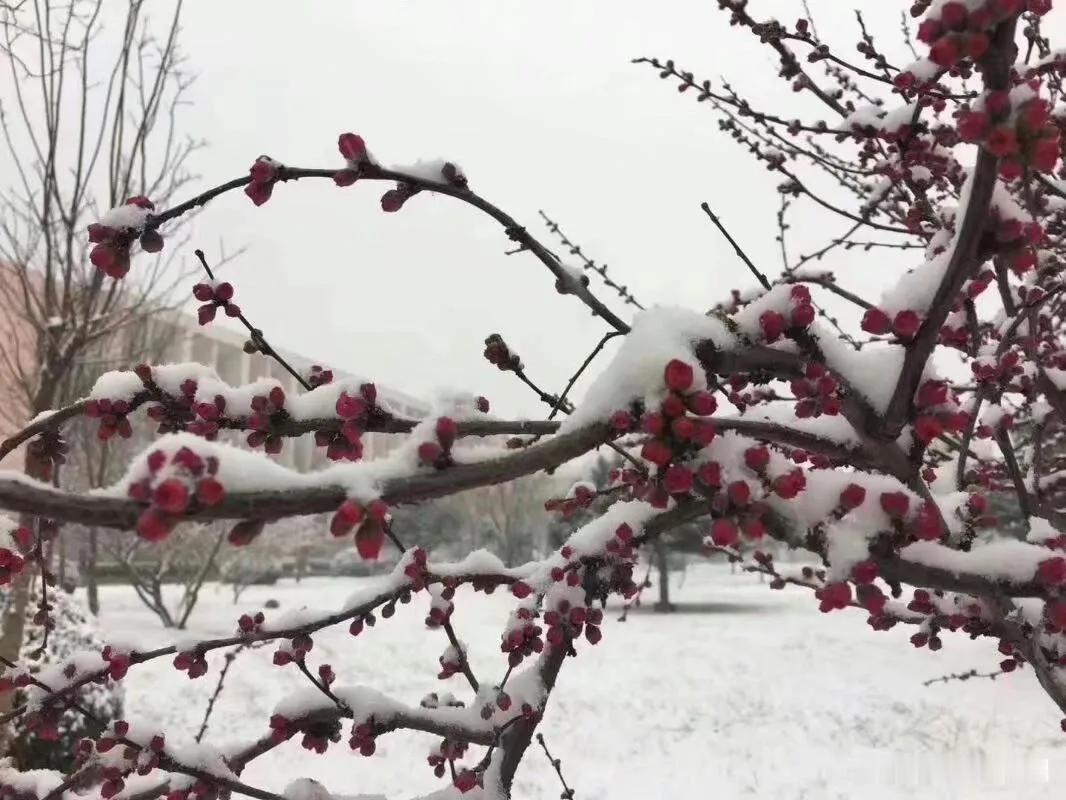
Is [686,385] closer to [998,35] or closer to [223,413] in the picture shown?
[998,35]

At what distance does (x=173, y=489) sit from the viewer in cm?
66

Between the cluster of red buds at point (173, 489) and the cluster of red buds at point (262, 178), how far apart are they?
78cm

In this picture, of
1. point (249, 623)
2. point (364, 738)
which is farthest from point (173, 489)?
point (249, 623)

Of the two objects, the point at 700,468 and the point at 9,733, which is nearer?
the point at 700,468

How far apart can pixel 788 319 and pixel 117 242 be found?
3.58 ft

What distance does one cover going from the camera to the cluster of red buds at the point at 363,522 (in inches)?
29.5

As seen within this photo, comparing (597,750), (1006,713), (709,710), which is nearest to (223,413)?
(597,750)

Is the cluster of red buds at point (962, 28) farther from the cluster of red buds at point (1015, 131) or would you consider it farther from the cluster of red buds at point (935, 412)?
the cluster of red buds at point (935, 412)

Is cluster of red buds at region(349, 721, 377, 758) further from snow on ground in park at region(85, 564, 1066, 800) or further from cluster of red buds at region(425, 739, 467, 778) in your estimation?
snow on ground in park at region(85, 564, 1066, 800)

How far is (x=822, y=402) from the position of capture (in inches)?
48.8

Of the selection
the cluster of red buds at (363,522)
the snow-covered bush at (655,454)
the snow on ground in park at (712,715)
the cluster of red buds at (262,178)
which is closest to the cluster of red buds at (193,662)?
the snow-covered bush at (655,454)

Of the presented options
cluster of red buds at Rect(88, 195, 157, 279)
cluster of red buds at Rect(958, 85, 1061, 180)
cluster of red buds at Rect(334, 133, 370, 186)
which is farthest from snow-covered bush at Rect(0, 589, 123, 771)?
cluster of red buds at Rect(958, 85, 1061, 180)

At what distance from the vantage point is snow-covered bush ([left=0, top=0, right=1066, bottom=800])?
751 mm

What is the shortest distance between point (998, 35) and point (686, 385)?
0.47m
